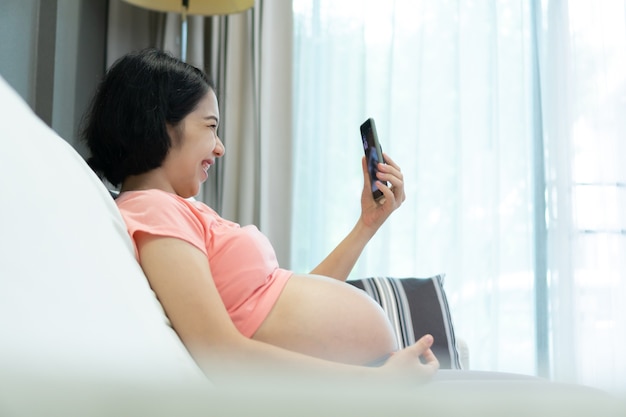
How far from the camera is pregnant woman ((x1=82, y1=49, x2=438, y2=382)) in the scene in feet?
2.53

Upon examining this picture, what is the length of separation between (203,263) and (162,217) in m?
0.09

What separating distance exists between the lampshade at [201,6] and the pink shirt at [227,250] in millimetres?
1628

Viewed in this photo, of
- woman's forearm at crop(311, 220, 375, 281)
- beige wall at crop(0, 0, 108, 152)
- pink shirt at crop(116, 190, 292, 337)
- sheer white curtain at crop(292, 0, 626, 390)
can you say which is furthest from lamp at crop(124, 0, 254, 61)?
pink shirt at crop(116, 190, 292, 337)

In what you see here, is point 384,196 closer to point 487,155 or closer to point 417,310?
point 417,310

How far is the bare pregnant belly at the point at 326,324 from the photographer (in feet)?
2.93

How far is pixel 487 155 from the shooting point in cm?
278

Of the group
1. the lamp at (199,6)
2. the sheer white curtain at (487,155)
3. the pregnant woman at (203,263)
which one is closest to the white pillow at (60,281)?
the pregnant woman at (203,263)

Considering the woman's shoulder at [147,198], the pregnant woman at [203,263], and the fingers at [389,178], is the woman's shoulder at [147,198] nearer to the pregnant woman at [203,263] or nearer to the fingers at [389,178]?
the pregnant woman at [203,263]

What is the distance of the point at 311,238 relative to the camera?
111 inches

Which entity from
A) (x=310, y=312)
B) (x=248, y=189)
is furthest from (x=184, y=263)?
(x=248, y=189)

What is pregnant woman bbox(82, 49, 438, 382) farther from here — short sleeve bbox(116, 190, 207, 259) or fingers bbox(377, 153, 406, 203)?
fingers bbox(377, 153, 406, 203)

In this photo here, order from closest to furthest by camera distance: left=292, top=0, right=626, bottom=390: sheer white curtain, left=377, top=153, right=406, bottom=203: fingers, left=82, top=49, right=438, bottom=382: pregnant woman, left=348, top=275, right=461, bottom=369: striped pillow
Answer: left=82, top=49, right=438, bottom=382: pregnant woman < left=377, top=153, right=406, bottom=203: fingers < left=348, top=275, right=461, bottom=369: striped pillow < left=292, top=0, right=626, bottom=390: sheer white curtain

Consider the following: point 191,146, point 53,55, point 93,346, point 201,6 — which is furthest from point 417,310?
point 93,346

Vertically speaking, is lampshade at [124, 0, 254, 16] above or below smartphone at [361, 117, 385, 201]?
above
